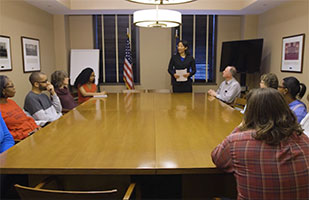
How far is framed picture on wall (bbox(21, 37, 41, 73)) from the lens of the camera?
493cm

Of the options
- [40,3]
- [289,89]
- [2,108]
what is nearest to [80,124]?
[2,108]

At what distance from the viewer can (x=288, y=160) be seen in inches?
47.9

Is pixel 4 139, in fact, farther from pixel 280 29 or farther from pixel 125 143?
pixel 280 29

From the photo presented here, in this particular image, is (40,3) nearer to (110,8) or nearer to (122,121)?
(110,8)

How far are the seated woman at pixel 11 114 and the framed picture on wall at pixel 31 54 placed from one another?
2643mm

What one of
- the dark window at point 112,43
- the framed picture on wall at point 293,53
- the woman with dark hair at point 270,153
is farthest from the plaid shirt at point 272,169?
the dark window at point 112,43

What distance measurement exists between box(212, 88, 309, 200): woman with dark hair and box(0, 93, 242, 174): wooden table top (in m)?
0.26

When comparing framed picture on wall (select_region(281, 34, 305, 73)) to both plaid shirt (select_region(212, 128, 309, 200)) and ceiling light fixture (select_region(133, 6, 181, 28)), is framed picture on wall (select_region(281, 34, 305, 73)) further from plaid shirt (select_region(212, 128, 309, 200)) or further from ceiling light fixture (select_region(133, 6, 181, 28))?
plaid shirt (select_region(212, 128, 309, 200))

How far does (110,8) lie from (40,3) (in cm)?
134

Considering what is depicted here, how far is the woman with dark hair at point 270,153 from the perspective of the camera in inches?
47.9

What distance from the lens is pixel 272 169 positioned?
1.21 metres

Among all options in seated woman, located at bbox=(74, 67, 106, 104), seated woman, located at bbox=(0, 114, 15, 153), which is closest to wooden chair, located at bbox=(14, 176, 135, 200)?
seated woman, located at bbox=(0, 114, 15, 153)

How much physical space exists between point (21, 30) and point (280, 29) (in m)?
4.80

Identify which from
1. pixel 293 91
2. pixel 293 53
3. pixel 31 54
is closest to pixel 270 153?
pixel 293 91
